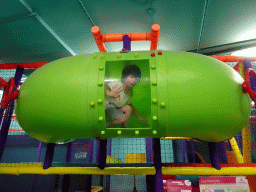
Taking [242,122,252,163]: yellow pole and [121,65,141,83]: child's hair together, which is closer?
[121,65,141,83]: child's hair

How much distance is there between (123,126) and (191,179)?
829 millimetres

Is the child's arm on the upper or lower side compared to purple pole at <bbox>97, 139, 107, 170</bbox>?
upper

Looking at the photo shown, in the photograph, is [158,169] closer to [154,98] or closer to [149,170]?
[149,170]

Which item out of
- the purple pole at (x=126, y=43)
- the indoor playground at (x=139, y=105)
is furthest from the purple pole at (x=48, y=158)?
the purple pole at (x=126, y=43)

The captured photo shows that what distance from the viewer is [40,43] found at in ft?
8.89

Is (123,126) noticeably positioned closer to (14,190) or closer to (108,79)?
(108,79)

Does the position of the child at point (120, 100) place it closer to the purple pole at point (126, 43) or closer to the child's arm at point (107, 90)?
the child's arm at point (107, 90)

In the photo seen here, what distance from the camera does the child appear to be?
3.47 ft

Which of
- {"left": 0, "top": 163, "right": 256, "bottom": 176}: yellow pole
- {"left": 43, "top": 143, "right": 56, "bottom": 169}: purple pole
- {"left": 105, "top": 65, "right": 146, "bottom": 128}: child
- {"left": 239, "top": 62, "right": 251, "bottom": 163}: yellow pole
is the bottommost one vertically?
{"left": 0, "top": 163, "right": 256, "bottom": 176}: yellow pole

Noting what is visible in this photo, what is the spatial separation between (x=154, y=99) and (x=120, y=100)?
0.23 m

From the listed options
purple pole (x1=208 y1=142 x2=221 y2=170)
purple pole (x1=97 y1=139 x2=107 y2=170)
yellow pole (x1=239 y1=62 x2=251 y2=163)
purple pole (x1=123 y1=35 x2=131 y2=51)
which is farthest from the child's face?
yellow pole (x1=239 y1=62 x2=251 y2=163)

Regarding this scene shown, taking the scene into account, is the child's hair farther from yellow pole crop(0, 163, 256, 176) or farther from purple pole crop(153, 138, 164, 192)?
yellow pole crop(0, 163, 256, 176)

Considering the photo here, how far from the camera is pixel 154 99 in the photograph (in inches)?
38.7

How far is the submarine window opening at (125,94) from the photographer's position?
3.50 ft
